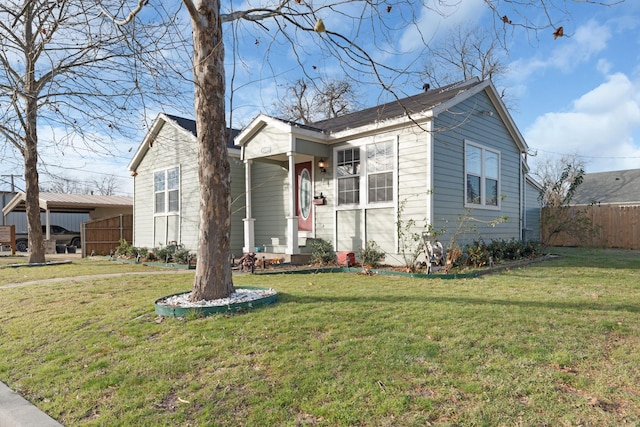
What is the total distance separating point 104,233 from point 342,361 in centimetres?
1640

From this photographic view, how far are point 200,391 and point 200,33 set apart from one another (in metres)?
4.22

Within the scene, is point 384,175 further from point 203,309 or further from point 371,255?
point 203,309

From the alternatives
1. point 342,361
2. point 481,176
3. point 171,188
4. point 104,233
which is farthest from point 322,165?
point 104,233

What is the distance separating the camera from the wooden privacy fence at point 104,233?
16.0m

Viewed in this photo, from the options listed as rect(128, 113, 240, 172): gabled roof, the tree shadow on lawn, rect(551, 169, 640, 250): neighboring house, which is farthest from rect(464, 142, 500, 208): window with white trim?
rect(128, 113, 240, 172): gabled roof

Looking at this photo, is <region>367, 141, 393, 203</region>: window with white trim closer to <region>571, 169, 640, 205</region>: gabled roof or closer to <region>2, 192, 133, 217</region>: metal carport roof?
<region>2, 192, 133, 217</region>: metal carport roof

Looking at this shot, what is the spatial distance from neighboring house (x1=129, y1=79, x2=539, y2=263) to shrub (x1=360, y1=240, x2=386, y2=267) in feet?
0.79

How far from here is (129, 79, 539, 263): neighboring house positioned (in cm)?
900

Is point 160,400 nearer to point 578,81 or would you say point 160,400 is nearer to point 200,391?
point 200,391

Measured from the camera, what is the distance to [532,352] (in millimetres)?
3285

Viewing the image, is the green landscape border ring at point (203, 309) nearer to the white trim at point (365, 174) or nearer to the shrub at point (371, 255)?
the shrub at point (371, 255)

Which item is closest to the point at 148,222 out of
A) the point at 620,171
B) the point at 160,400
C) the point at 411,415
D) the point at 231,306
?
the point at 231,306

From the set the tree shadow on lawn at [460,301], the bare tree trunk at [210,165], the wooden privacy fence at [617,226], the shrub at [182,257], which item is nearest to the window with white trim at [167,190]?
the shrub at [182,257]

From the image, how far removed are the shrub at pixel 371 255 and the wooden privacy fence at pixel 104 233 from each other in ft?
40.4
